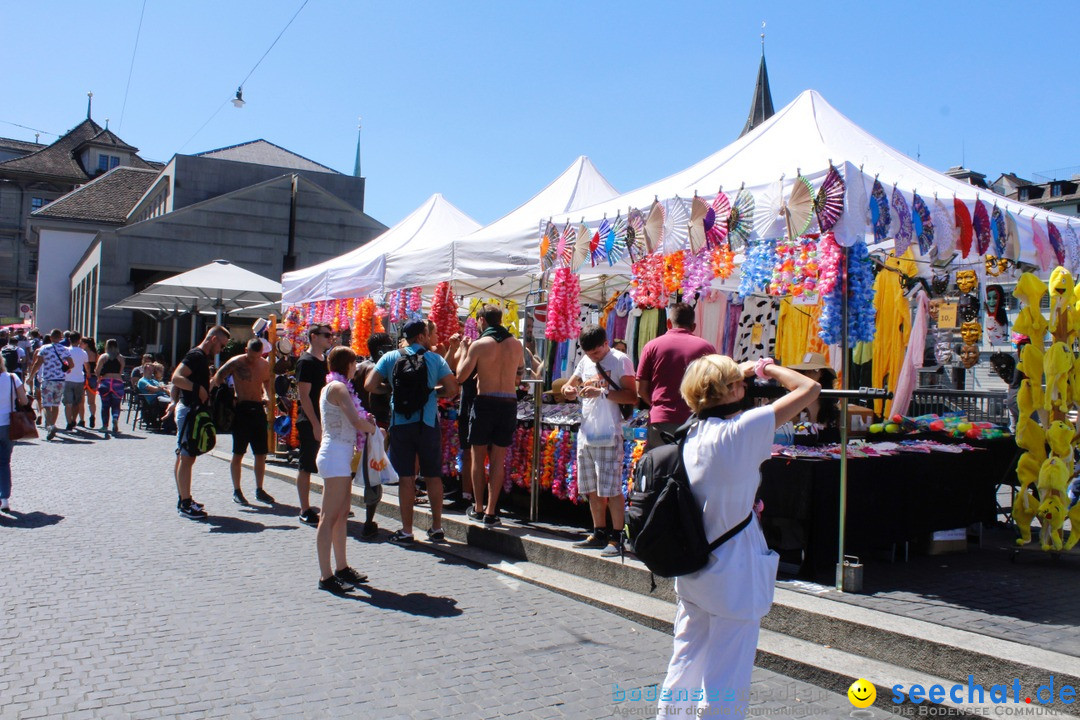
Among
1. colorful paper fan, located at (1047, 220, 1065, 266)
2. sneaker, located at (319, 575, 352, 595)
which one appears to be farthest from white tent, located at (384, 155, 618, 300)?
colorful paper fan, located at (1047, 220, 1065, 266)

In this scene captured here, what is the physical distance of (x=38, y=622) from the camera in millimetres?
4883

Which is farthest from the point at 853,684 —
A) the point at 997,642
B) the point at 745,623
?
the point at 745,623

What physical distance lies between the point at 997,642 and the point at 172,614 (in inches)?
182

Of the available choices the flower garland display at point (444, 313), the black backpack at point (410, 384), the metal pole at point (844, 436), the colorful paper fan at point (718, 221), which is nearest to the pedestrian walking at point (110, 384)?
the flower garland display at point (444, 313)

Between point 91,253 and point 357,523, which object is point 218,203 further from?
point 357,523

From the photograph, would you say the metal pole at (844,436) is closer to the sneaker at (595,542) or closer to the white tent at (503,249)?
the sneaker at (595,542)

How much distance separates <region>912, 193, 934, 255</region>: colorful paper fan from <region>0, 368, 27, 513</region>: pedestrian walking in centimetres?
826

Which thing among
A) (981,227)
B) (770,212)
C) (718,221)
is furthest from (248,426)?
(981,227)

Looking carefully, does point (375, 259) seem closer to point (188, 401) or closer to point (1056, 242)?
point (188, 401)

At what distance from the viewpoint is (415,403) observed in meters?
6.88

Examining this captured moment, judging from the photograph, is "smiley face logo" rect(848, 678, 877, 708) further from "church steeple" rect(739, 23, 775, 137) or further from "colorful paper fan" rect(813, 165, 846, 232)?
"church steeple" rect(739, 23, 775, 137)

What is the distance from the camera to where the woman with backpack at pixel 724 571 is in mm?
2934

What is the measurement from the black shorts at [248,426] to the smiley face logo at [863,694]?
6694 mm

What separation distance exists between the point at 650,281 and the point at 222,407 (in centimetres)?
462
